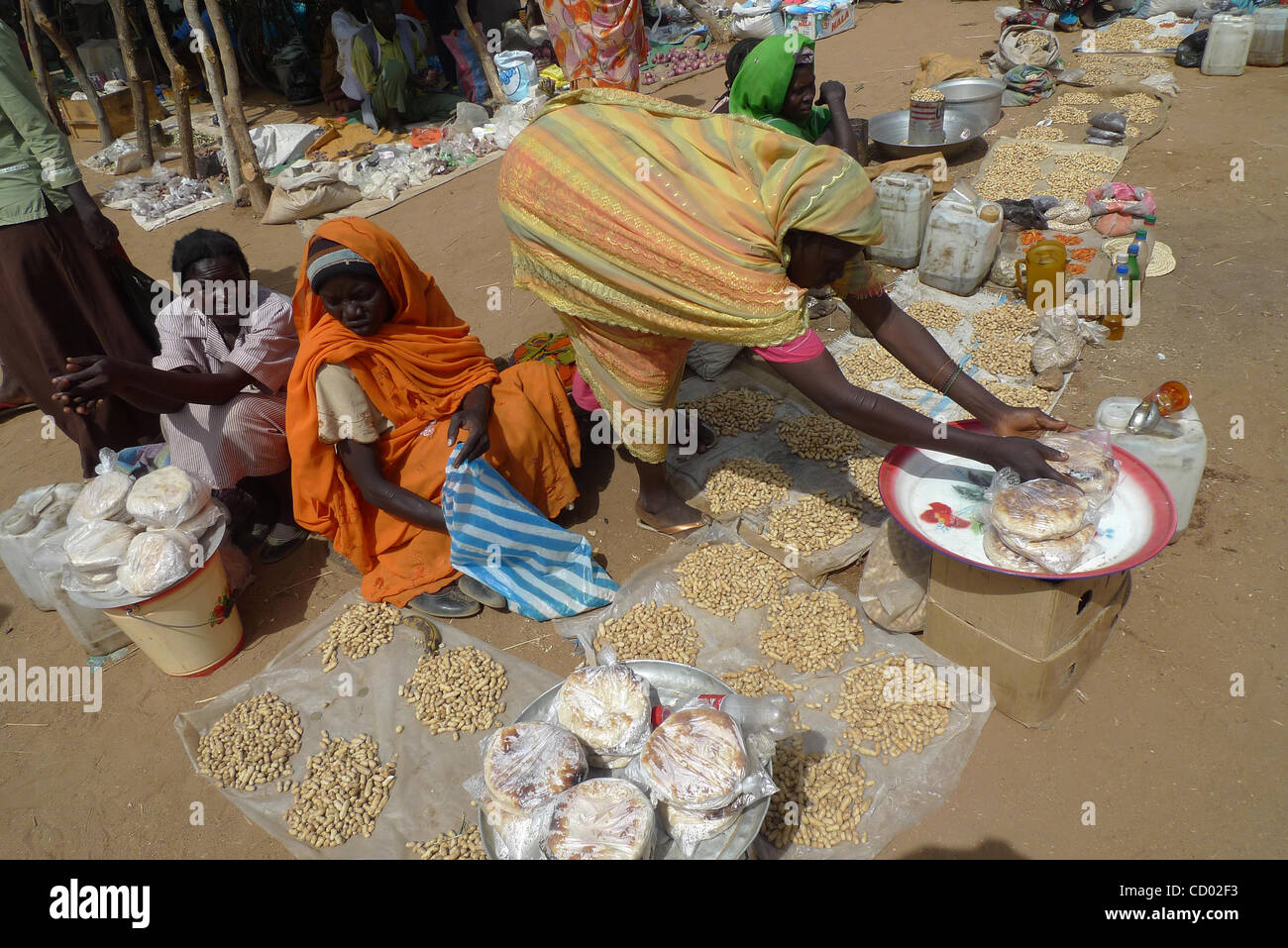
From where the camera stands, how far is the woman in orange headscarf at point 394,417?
286 centimetres

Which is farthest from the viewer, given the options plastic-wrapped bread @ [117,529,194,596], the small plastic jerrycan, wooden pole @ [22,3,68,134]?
wooden pole @ [22,3,68,134]

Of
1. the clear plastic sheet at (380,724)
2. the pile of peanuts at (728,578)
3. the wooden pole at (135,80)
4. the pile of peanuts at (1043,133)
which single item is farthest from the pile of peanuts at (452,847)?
the wooden pole at (135,80)

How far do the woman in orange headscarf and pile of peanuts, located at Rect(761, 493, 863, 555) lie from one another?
936mm

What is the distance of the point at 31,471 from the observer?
429 centimetres

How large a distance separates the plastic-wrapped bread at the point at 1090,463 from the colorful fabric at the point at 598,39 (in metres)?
5.09

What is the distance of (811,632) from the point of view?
281 cm

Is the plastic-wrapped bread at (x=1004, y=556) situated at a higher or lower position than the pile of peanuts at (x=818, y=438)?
higher

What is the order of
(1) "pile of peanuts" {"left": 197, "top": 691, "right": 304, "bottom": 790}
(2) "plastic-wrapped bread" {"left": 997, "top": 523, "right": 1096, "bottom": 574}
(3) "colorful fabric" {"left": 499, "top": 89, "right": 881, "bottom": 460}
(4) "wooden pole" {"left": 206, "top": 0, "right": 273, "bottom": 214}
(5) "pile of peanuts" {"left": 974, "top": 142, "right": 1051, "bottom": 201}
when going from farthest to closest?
(4) "wooden pole" {"left": 206, "top": 0, "right": 273, "bottom": 214} < (5) "pile of peanuts" {"left": 974, "top": 142, "right": 1051, "bottom": 201} < (1) "pile of peanuts" {"left": 197, "top": 691, "right": 304, "bottom": 790} < (3) "colorful fabric" {"left": 499, "top": 89, "right": 881, "bottom": 460} < (2) "plastic-wrapped bread" {"left": 997, "top": 523, "right": 1096, "bottom": 574}

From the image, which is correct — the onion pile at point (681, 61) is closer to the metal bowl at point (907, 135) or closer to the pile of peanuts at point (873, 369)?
the metal bowl at point (907, 135)

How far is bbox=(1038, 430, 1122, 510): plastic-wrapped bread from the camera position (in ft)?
7.04

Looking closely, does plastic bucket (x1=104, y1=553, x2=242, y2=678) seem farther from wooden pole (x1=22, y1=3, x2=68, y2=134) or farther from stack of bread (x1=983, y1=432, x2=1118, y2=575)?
wooden pole (x1=22, y1=3, x2=68, y2=134)

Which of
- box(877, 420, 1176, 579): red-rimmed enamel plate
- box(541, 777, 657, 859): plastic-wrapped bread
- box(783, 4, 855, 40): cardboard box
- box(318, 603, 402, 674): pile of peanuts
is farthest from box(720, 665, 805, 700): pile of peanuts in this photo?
box(783, 4, 855, 40): cardboard box

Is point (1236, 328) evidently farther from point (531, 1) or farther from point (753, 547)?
point (531, 1)

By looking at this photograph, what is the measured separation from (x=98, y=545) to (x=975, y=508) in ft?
9.83
